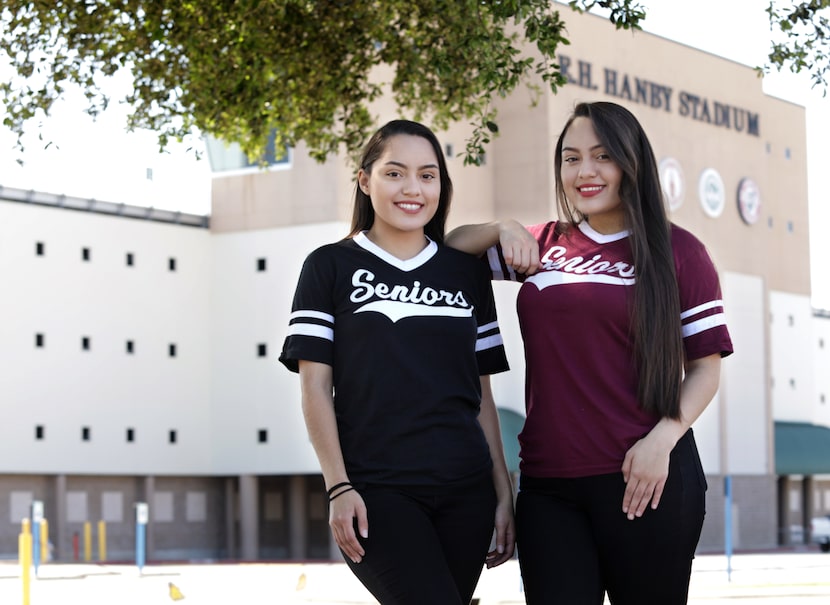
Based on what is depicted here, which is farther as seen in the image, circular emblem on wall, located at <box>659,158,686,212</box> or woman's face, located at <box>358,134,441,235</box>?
circular emblem on wall, located at <box>659,158,686,212</box>

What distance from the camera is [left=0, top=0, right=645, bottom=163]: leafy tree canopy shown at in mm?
12727

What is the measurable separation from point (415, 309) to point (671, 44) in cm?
5394

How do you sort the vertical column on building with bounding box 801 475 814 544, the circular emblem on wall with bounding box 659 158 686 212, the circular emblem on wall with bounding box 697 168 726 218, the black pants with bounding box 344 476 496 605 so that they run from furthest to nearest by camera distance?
the vertical column on building with bounding box 801 475 814 544, the circular emblem on wall with bounding box 697 168 726 218, the circular emblem on wall with bounding box 659 158 686 212, the black pants with bounding box 344 476 496 605

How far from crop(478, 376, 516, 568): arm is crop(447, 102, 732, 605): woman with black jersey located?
0.04 m

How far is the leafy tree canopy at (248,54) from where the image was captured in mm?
12727

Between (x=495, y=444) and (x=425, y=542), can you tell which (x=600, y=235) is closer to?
(x=495, y=444)

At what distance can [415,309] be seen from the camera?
4699mm

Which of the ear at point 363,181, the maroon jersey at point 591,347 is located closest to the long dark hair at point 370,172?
the ear at point 363,181

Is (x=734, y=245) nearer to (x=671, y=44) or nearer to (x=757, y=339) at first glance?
(x=757, y=339)

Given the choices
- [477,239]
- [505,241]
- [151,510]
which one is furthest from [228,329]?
[505,241]

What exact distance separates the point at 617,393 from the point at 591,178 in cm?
71

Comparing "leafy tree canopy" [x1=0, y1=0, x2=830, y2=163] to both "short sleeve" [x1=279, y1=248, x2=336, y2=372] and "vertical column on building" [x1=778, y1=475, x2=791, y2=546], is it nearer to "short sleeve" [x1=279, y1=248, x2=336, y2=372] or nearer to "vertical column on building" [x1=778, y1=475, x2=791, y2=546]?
"short sleeve" [x1=279, y1=248, x2=336, y2=372]

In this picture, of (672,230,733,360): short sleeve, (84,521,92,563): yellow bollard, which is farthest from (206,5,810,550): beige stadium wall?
(672,230,733,360): short sleeve

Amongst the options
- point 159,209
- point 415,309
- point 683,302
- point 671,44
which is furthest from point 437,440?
point 671,44
